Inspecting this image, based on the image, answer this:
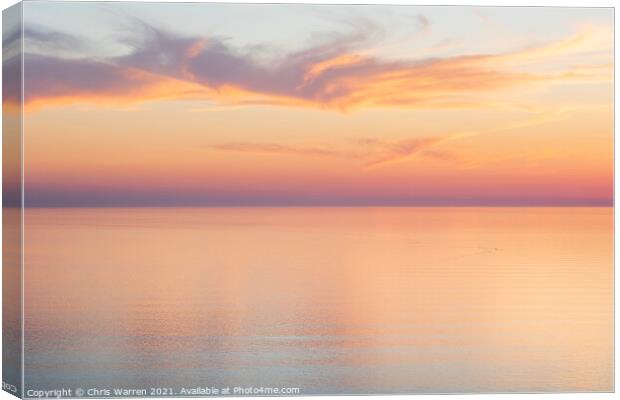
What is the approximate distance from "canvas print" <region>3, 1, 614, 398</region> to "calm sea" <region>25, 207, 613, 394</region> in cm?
2

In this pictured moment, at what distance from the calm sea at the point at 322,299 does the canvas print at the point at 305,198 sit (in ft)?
0.06

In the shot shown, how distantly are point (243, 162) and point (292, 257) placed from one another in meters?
0.95

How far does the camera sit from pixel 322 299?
11516mm

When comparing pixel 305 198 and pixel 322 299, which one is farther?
pixel 322 299

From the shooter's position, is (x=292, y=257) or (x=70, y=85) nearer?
(x=70, y=85)

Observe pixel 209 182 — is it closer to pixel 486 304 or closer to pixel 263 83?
pixel 263 83

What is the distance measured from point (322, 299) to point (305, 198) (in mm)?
873

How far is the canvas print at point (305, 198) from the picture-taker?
10750mm

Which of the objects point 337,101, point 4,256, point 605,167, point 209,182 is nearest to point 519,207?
point 605,167

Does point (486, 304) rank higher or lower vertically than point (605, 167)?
lower

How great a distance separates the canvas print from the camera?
1075cm

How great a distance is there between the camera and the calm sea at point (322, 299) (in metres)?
10.8

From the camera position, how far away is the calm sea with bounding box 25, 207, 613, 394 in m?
10.8

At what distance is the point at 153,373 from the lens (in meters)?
10.7
